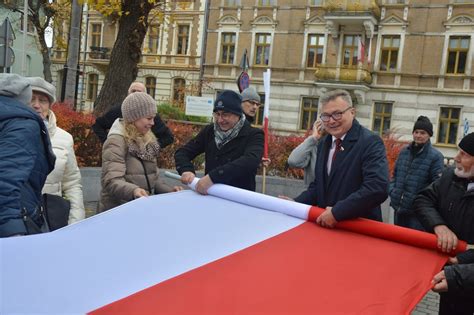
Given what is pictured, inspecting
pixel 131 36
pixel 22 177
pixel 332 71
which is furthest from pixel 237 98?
pixel 332 71

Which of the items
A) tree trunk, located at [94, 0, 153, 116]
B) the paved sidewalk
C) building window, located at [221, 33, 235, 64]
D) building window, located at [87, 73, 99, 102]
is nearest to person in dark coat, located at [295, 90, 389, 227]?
the paved sidewalk

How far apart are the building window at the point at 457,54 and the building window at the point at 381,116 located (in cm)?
407

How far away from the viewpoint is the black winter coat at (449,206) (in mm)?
2701

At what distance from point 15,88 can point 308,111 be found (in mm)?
29962

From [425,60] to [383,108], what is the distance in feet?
12.3

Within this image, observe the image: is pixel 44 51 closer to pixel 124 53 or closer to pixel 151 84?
pixel 151 84

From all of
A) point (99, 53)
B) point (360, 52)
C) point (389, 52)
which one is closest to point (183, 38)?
point (99, 53)

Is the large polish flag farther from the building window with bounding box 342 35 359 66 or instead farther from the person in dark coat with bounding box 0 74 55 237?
the building window with bounding box 342 35 359 66

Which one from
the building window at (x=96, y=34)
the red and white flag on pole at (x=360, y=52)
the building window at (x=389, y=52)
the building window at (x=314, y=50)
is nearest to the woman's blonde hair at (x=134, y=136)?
the red and white flag on pole at (x=360, y=52)

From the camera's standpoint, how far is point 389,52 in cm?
2997

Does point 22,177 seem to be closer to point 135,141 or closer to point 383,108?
point 135,141

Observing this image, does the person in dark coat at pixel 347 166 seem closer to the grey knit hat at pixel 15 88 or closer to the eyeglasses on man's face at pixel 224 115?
the eyeglasses on man's face at pixel 224 115

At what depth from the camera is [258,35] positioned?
33219 millimetres

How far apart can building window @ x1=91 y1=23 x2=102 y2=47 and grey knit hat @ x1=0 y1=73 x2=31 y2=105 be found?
39.2 m
